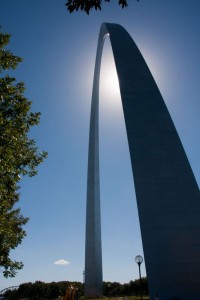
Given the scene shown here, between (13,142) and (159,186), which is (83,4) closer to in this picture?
(13,142)

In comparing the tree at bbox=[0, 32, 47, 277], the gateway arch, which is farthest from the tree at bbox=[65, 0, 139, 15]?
the gateway arch

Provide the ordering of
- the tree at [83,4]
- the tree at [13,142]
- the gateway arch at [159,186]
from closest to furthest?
the tree at [83,4] → the tree at [13,142] → the gateway arch at [159,186]

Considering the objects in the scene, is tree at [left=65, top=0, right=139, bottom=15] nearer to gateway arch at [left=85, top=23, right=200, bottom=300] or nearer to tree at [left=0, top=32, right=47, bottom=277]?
tree at [left=0, top=32, right=47, bottom=277]

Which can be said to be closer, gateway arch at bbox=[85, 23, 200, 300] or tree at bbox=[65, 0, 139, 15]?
tree at bbox=[65, 0, 139, 15]

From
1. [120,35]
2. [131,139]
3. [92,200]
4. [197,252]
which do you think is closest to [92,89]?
[120,35]

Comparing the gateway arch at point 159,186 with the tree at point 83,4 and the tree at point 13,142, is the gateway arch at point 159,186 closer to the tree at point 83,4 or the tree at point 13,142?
the tree at point 13,142

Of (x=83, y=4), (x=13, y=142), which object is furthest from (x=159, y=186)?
(x=83, y=4)

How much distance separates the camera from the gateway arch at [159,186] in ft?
54.5

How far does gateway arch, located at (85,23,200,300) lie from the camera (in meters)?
16.6

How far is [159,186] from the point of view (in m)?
19.1

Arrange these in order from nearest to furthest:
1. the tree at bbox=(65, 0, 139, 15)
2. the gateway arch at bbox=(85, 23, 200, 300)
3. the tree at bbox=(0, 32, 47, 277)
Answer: the tree at bbox=(65, 0, 139, 15), the tree at bbox=(0, 32, 47, 277), the gateway arch at bbox=(85, 23, 200, 300)

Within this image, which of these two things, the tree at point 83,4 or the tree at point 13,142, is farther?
the tree at point 13,142

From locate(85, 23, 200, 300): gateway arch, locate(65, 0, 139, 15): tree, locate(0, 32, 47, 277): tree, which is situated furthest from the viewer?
locate(85, 23, 200, 300): gateway arch

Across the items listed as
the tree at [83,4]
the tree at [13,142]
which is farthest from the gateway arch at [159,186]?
the tree at [83,4]
